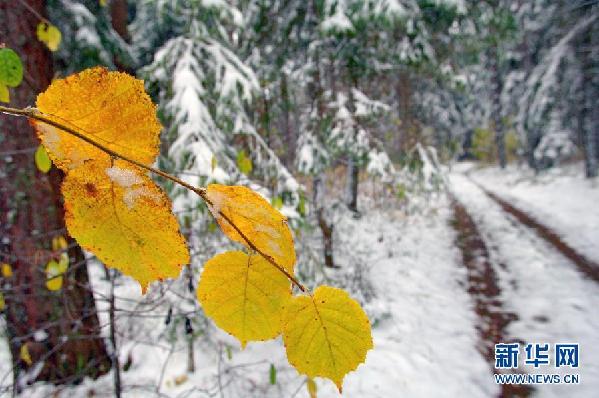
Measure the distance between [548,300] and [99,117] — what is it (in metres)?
5.89

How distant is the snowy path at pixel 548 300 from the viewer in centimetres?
355

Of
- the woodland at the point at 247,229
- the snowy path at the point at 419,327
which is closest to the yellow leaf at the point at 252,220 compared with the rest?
the woodland at the point at 247,229

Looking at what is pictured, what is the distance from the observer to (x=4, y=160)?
214 centimetres

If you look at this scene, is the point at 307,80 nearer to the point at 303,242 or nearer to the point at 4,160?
the point at 303,242

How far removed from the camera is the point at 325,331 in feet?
0.97

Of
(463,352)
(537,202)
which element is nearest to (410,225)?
(537,202)

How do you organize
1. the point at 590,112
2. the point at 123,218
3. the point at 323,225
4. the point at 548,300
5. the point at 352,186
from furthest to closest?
the point at 590,112 → the point at 352,186 → the point at 323,225 → the point at 548,300 → the point at 123,218

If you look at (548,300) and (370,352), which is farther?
(548,300)

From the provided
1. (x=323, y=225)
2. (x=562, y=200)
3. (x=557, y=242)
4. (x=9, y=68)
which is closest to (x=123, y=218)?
(x=9, y=68)

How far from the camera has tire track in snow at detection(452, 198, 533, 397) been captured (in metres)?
3.81

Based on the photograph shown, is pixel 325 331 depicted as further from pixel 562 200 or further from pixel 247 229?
pixel 562 200

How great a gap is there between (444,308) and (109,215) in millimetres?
5197

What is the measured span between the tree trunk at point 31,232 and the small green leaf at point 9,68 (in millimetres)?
1529

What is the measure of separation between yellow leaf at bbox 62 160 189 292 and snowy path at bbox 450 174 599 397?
13.5 feet
